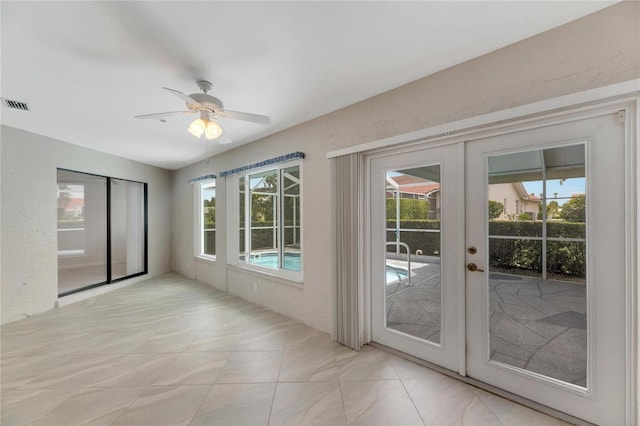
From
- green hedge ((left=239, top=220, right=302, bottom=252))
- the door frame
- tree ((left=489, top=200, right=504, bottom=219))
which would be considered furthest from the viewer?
green hedge ((left=239, top=220, right=302, bottom=252))

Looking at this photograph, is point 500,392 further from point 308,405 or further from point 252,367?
point 252,367

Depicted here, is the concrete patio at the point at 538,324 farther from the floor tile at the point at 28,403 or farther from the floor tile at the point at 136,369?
the floor tile at the point at 28,403

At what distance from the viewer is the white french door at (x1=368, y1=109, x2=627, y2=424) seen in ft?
5.04

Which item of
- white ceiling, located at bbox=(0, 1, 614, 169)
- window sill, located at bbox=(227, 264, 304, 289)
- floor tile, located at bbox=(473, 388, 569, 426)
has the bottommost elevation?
floor tile, located at bbox=(473, 388, 569, 426)

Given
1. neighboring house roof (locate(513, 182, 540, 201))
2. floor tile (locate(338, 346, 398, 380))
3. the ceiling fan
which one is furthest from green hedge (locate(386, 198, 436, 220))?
the ceiling fan

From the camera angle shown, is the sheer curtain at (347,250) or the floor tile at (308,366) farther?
the sheer curtain at (347,250)

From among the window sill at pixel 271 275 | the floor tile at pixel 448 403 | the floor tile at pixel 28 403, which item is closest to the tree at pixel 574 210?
the floor tile at pixel 448 403

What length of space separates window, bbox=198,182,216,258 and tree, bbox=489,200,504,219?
15.8ft

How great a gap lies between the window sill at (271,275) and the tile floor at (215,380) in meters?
0.49

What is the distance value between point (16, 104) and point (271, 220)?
10.1 ft

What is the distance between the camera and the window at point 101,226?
4910 millimetres

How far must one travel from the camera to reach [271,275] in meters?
3.66

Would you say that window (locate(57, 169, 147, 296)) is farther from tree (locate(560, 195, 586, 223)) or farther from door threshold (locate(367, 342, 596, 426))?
tree (locate(560, 195, 586, 223))

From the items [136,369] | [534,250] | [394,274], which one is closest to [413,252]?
[394,274]
